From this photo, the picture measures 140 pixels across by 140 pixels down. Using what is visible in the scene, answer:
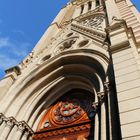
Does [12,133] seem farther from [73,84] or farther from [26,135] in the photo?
[73,84]

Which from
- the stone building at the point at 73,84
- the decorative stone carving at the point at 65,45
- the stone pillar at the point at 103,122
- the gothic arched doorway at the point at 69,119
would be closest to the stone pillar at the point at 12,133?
the stone building at the point at 73,84

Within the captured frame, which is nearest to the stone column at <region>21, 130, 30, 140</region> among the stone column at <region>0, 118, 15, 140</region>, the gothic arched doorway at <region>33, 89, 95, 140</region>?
the gothic arched doorway at <region>33, 89, 95, 140</region>

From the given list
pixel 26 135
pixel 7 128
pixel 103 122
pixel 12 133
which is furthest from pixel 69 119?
pixel 103 122

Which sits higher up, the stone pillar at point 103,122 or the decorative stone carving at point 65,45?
the decorative stone carving at point 65,45

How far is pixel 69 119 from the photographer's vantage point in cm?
969

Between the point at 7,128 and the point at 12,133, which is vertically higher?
the point at 7,128

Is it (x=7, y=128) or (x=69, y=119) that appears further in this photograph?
(x=69, y=119)

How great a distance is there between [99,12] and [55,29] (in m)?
3.77

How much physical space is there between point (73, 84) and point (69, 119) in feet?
6.78

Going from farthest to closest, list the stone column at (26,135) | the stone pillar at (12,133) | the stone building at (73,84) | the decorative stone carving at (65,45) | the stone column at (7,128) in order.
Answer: the decorative stone carving at (65,45) → the stone column at (26,135) → the stone pillar at (12,133) → the stone column at (7,128) → the stone building at (73,84)

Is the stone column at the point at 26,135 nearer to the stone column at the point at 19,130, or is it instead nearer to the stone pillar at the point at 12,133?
the stone column at the point at 19,130

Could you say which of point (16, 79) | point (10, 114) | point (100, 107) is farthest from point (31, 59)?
point (100, 107)

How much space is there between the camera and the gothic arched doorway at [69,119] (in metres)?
8.85

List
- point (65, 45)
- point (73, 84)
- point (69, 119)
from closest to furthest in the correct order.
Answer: point (69, 119)
point (73, 84)
point (65, 45)
